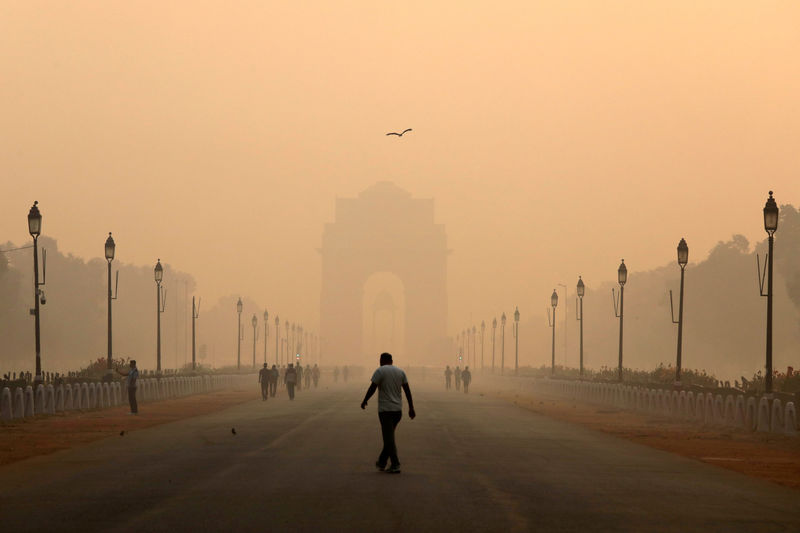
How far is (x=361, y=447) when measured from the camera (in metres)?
25.0

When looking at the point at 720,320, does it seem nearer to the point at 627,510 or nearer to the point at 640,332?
the point at 640,332

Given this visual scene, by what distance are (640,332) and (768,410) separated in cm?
11665

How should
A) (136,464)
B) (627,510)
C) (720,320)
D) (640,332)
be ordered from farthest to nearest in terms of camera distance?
(640,332)
(720,320)
(136,464)
(627,510)

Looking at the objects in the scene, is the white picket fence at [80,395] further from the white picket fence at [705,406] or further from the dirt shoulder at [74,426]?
the white picket fence at [705,406]

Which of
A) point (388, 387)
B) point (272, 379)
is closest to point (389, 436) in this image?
point (388, 387)

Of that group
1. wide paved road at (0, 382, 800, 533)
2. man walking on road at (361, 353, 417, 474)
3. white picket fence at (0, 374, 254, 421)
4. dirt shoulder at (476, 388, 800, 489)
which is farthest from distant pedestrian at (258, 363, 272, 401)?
man walking on road at (361, 353, 417, 474)

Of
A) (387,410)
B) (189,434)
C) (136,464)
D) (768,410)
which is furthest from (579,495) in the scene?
(768,410)

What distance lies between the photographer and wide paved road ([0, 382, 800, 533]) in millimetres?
13397

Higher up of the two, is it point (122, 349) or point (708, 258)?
point (708, 258)

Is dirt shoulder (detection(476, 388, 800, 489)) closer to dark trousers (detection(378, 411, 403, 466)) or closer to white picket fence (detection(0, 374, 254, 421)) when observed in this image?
dark trousers (detection(378, 411, 403, 466))

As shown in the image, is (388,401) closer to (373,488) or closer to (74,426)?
(373,488)

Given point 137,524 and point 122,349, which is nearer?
point 137,524

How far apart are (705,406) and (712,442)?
8.43 meters

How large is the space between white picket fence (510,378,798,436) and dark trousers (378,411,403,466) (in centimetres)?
1432
